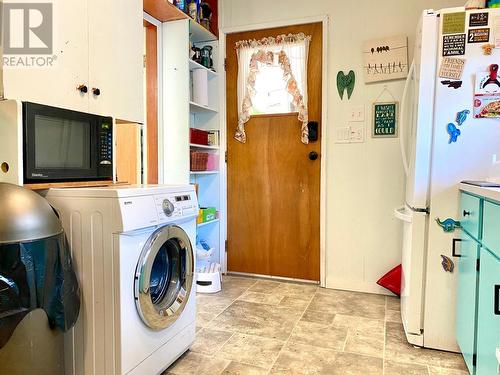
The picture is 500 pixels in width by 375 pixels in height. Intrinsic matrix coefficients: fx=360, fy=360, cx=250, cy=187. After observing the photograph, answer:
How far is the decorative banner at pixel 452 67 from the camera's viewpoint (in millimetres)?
1861

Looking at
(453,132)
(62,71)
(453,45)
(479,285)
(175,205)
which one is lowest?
(479,285)

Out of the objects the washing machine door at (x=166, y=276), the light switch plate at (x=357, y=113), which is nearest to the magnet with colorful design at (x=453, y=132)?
the light switch plate at (x=357, y=113)

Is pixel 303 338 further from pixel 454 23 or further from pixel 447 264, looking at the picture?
pixel 454 23

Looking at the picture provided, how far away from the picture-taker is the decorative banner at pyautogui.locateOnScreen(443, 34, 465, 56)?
1856mm

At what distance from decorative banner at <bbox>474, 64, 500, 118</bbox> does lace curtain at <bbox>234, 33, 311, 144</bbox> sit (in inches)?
56.2

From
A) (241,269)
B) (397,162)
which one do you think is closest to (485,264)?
(397,162)

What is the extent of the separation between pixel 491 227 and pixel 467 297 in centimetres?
52

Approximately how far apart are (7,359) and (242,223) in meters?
2.36

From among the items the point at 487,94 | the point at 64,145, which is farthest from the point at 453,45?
the point at 64,145

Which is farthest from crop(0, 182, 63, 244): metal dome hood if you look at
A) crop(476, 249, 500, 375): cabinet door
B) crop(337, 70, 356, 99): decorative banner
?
crop(337, 70, 356, 99): decorative banner

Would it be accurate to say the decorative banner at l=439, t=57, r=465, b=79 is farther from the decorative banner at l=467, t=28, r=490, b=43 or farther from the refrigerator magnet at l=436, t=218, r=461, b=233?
the refrigerator magnet at l=436, t=218, r=461, b=233

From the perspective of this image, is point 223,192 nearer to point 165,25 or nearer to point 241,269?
point 241,269

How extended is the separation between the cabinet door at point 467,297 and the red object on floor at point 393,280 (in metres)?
0.92

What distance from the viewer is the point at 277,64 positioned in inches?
126
